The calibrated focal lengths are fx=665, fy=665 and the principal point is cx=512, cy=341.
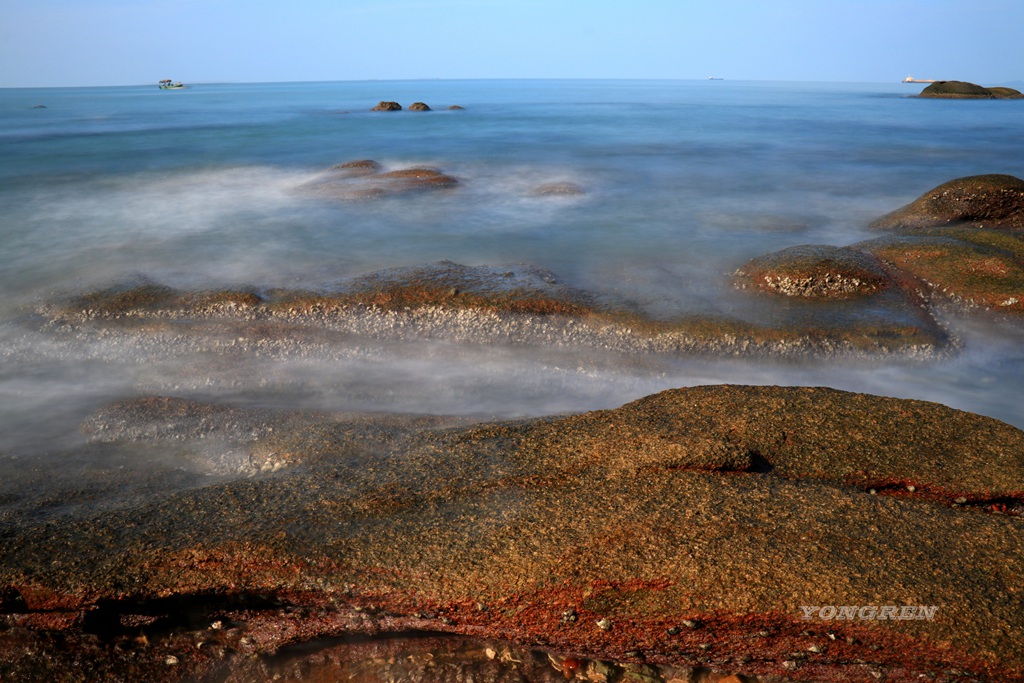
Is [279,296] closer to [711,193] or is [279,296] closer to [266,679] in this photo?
[266,679]

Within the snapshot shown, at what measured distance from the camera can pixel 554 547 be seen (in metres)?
3.03

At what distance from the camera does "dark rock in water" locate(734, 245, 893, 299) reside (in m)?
7.96

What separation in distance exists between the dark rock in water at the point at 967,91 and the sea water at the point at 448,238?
60373 mm

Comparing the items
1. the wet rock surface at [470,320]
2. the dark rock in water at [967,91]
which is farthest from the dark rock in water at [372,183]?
the dark rock in water at [967,91]

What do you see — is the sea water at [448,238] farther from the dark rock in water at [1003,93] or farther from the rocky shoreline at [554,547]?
the dark rock in water at [1003,93]

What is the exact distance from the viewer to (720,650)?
2900mm

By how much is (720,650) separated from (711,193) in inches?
585

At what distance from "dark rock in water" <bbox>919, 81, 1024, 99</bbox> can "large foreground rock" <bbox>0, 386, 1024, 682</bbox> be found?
9441 cm

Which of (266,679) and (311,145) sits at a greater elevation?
(311,145)

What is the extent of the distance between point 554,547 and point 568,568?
0.12 metres

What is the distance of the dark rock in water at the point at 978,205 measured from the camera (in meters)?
11.1

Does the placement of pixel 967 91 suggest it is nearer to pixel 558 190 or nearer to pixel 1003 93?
pixel 1003 93

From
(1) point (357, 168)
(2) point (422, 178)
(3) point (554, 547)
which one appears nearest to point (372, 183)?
(2) point (422, 178)

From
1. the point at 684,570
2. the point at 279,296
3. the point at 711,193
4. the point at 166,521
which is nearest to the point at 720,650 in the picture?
the point at 684,570
